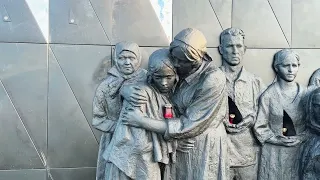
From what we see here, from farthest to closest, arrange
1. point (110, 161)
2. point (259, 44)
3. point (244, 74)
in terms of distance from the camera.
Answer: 1. point (259, 44)
2. point (244, 74)
3. point (110, 161)

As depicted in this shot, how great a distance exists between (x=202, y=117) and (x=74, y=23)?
5.99ft

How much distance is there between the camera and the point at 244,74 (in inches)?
195

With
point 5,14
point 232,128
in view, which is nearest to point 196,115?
point 232,128

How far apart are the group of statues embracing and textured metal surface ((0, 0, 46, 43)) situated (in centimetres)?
88

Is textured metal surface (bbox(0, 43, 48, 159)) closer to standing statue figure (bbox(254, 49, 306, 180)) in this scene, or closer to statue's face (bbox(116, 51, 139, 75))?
statue's face (bbox(116, 51, 139, 75))

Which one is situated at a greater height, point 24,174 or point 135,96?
point 135,96

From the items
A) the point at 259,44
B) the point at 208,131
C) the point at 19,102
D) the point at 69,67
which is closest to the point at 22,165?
the point at 19,102

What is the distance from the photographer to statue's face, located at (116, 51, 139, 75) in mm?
4773

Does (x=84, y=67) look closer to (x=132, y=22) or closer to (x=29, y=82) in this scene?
(x=29, y=82)

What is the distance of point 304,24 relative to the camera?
17.7 feet

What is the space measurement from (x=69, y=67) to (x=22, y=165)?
3.51 ft

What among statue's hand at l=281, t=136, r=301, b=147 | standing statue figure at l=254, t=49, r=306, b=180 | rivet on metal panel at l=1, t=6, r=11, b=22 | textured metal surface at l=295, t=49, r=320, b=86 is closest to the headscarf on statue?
rivet on metal panel at l=1, t=6, r=11, b=22

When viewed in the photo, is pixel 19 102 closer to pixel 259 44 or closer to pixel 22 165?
pixel 22 165

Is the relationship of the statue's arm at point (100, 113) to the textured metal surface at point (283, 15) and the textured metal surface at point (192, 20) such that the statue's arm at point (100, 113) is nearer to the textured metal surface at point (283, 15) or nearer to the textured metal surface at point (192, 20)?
the textured metal surface at point (192, 20)
